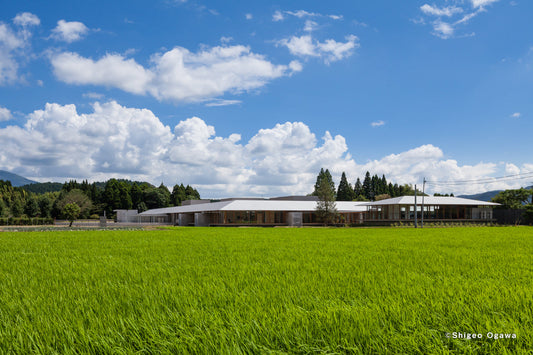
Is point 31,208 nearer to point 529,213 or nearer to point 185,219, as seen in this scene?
point 185,219

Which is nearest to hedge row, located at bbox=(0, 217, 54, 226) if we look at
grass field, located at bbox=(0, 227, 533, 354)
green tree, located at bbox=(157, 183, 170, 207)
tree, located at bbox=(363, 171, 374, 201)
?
green tree, located at bbox=(157, 183, 170, 207)

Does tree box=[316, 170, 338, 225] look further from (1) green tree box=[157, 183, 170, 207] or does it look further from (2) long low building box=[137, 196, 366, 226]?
(1) green tree box=[157, 183, 170, 207]

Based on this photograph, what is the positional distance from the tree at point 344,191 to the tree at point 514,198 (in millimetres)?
32635

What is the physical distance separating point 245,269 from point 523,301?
12.9 ft

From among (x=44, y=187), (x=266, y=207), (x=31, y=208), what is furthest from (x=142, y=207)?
(x=44, y=187)

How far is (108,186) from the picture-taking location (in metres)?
86.0

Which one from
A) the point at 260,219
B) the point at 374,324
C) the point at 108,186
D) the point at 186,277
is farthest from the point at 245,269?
the point at 108,186

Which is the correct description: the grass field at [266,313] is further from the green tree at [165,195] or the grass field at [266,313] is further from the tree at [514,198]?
the green tree at [165,195]

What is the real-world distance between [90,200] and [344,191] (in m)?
57.7

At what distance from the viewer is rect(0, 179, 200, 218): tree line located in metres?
75.9

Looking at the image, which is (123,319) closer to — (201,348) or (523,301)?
(201,348)

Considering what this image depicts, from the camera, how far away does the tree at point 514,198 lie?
60000 mm

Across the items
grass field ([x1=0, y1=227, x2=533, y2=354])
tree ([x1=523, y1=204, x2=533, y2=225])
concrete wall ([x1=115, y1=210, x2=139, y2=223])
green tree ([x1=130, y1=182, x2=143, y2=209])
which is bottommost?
concrete wall ([x1=115, y1=210, x2=139, y2=223])

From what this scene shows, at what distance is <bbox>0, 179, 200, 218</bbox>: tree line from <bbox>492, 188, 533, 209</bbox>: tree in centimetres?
6731
